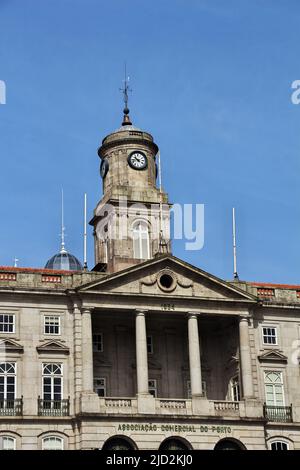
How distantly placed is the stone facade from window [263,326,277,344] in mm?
65

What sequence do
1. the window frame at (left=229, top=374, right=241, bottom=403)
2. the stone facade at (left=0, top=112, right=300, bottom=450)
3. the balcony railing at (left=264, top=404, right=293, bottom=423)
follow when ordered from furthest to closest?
the window frame at (left=229, top=374, right=241, bottom=403) < the balcony railing at (left=264, top=404, right=293, bottom=423) < the stone facade at (left=0, top=112, right=300, bottom=450)

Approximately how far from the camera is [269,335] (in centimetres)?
7350

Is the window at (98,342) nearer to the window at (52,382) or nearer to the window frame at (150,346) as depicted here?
the window frame at (150,346)

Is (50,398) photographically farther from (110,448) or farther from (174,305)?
(174,305)

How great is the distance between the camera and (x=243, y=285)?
73625mm

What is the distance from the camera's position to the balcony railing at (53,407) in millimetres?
66875

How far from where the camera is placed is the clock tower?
7625 cm

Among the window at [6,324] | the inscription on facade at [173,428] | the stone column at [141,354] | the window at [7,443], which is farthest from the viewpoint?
the window at [6,324]

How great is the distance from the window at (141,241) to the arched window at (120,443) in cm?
1415

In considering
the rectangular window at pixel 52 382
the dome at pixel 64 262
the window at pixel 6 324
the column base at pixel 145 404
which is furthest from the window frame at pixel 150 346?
the dome at pixel 64 262

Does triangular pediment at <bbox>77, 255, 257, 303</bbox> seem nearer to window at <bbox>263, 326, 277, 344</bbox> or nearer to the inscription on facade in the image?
window at <bbox>263, 326, 277, 344</bbox>

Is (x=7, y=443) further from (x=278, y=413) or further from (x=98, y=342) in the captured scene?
(x=278, y=413)

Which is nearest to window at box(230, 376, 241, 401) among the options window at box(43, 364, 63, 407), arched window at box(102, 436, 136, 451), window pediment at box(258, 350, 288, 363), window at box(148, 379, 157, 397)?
window pediment at box(258, 350, 288, 363)
